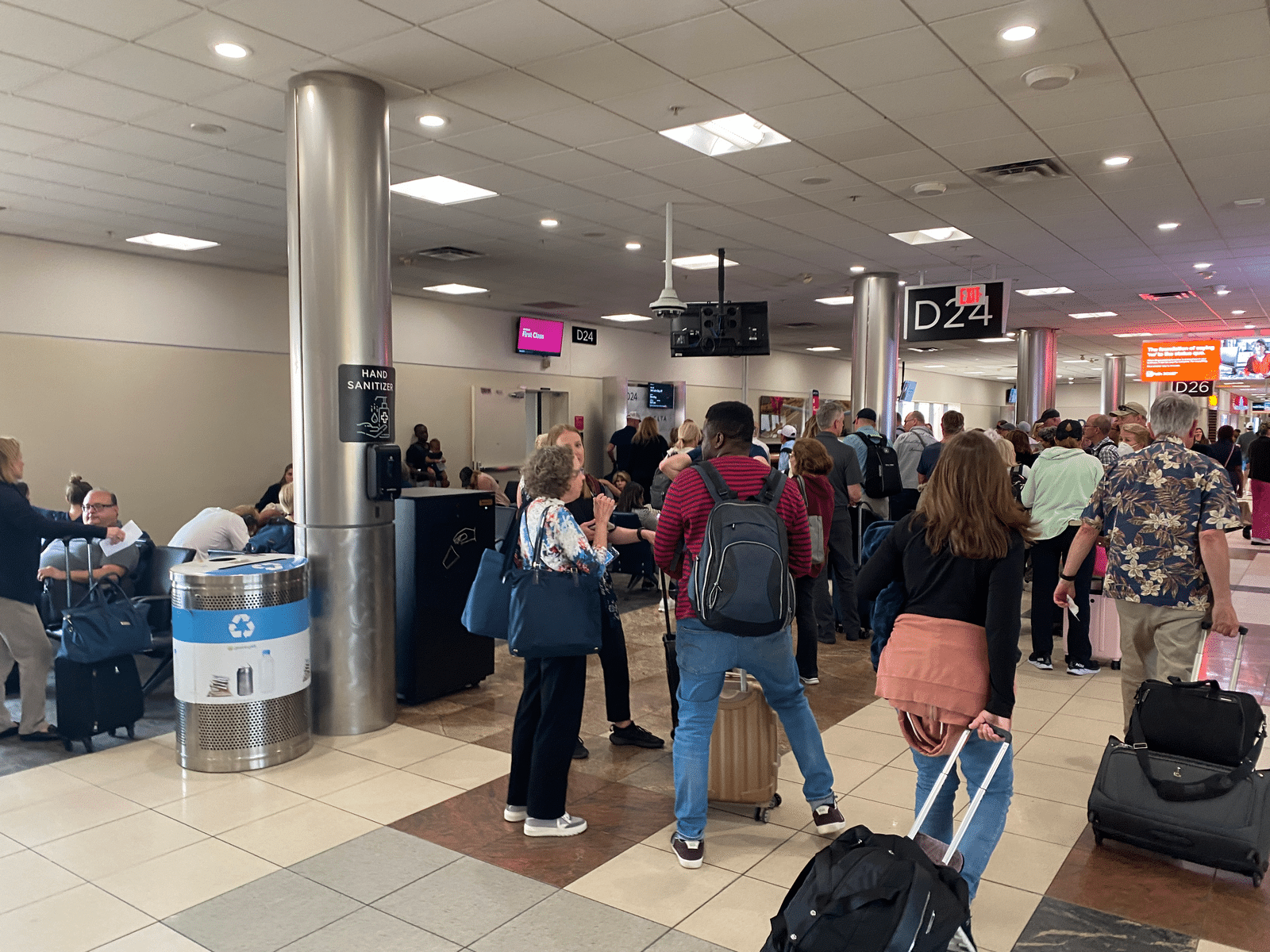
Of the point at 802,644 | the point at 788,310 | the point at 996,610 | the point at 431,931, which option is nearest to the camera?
the point at 996,610

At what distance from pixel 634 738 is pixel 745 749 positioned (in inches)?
39.2

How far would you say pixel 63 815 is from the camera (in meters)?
3.63

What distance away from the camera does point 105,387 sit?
937cm

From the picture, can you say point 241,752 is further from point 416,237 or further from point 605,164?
point 416,237

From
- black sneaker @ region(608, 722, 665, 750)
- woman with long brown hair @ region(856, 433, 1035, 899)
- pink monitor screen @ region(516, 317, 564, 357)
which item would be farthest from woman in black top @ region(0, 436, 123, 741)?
pink monitor screen @ region(516, 317, 564, 357)

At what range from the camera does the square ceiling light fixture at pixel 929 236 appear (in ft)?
28.0

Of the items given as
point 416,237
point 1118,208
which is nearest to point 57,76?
point 416,237

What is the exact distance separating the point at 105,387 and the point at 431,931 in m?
8.45

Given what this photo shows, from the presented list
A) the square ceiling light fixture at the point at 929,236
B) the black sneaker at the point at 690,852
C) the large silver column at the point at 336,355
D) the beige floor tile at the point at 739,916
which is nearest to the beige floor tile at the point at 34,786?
the large silver column at the point at 336,355

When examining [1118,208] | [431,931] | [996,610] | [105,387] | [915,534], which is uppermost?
[1118,208]

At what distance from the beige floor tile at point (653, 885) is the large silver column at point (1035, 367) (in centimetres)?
1514

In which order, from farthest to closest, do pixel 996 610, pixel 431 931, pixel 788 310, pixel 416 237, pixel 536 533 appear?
pixel 788 310 < pixel 416 237 < pixel 536 533 < pixel 431 931 < pixel 996 610

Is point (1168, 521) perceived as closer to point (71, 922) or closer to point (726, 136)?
point (726, 136)

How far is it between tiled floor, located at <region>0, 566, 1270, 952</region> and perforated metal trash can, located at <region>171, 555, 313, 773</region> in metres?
0.12
